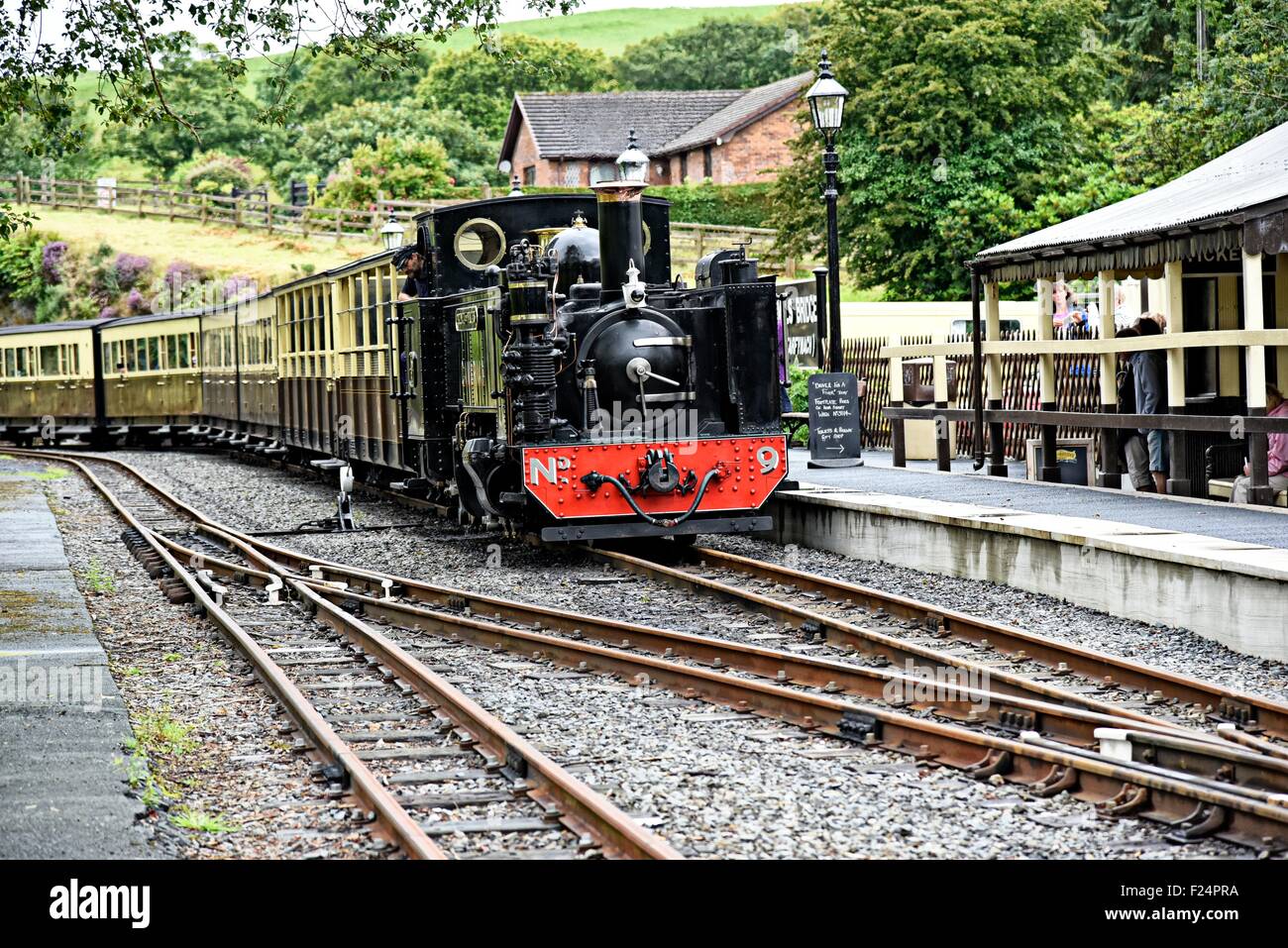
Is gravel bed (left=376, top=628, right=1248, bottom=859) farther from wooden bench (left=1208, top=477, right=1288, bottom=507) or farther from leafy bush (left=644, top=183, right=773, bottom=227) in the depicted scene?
leafy bush (left=644, top=183, right=773, bottom=227)

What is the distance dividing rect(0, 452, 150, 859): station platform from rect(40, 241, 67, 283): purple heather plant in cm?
4789

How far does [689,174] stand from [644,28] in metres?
82.1

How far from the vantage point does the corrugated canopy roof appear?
13.2 meters

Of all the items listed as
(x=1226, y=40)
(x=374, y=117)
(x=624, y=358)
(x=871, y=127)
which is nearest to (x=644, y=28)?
(x=374, y=117)

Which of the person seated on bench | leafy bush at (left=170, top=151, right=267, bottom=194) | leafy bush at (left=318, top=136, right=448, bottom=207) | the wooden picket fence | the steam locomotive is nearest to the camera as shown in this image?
the steam locomotive

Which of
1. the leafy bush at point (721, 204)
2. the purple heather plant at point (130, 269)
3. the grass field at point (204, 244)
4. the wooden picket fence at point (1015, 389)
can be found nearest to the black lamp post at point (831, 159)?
the wooden picket fence at point (1015, 389)

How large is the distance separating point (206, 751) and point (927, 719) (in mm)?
3276

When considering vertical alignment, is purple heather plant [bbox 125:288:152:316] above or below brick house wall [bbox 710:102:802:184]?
below

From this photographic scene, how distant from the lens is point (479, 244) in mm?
15078

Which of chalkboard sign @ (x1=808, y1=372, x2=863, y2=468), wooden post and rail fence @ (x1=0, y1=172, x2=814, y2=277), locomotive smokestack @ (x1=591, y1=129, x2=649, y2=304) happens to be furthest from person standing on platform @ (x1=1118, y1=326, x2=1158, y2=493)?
wooden post and rail fence @ (x1=0, y1=172, x2=814, y2=277)

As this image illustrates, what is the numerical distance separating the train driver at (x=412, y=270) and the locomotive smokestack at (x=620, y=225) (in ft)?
7.86

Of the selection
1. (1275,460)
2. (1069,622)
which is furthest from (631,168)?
(1275,460)

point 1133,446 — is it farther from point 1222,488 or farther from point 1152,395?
point 1222,488
